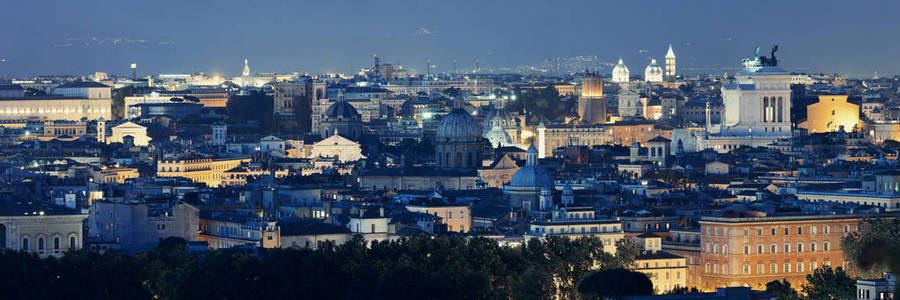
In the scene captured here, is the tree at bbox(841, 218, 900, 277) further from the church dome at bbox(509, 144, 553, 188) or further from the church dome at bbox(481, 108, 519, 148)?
the church dome at bbox(481, 108, 519, 148)

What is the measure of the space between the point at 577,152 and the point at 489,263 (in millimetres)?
64108

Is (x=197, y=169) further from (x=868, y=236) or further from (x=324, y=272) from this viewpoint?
(x=324, y=272)

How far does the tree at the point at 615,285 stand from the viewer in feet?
225

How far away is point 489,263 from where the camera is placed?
73688 millimetres

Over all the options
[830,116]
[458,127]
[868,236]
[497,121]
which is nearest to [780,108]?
[830,116]

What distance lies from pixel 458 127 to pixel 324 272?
5012 cm

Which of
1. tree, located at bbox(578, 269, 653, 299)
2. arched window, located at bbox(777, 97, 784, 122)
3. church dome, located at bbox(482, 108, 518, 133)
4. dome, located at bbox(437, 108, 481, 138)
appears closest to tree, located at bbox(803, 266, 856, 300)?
tree, located at bbox(578, 269, 653, 299)

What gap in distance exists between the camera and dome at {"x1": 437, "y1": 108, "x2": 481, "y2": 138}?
120625mm

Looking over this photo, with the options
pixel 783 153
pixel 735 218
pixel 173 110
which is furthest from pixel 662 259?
pixel 173 110

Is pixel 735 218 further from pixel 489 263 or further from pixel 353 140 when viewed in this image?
pixel 353 140

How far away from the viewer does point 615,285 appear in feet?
226

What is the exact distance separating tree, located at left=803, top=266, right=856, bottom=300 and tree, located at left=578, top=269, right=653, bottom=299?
178 inches

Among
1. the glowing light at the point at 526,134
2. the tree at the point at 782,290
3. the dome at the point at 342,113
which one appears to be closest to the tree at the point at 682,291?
the tree at the point at 782,290

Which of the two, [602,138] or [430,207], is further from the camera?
[602,138]
